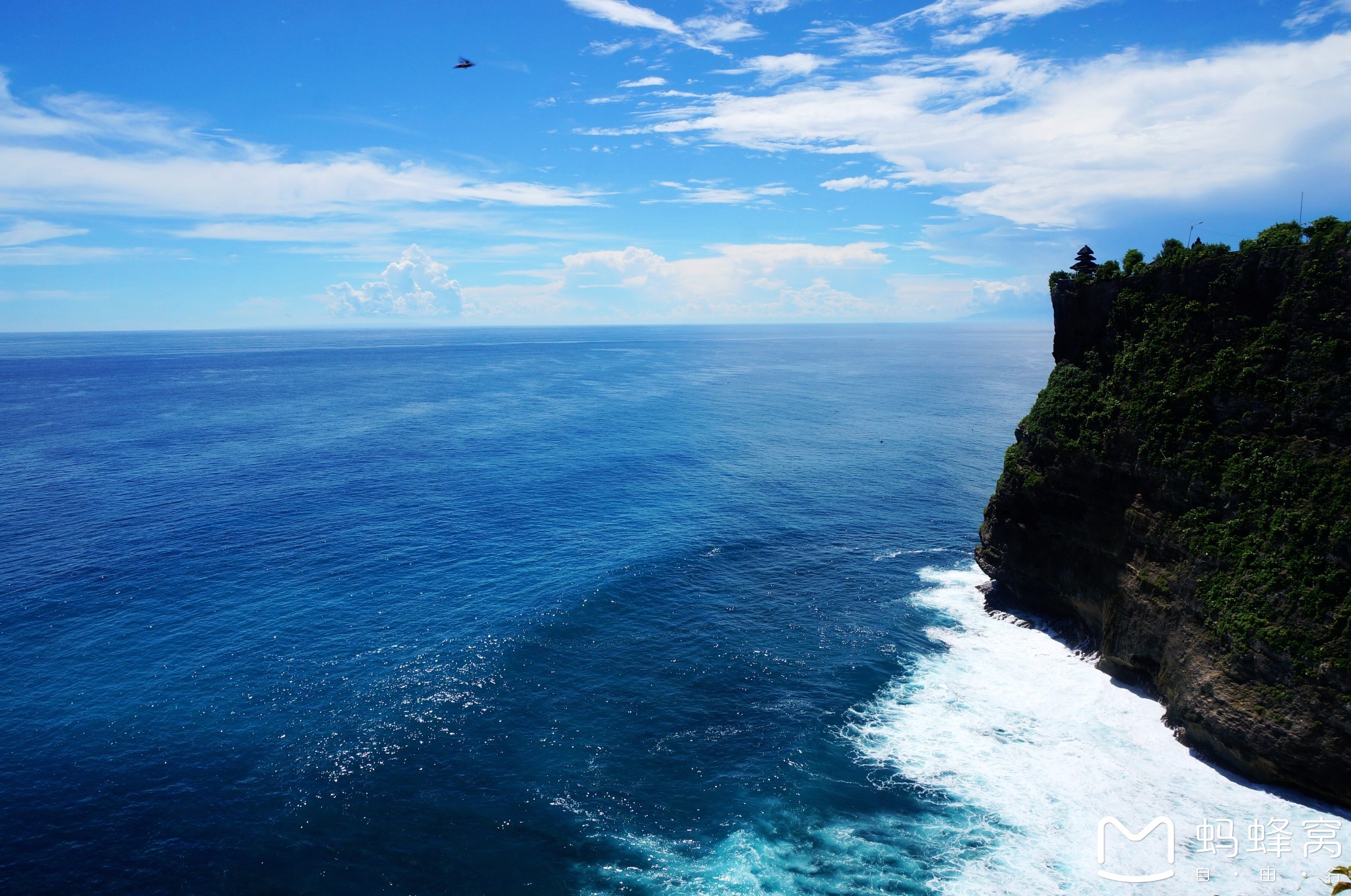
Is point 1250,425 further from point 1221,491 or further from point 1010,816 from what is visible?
point 1010,816

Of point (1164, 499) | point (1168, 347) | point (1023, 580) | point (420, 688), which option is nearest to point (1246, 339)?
point (1168, 347)

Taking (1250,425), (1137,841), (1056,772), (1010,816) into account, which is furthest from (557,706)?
(1250,425)

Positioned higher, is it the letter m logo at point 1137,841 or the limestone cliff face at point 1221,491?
the limestone cliff face at point 1221,491

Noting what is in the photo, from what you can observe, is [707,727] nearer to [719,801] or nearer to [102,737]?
[719,801]

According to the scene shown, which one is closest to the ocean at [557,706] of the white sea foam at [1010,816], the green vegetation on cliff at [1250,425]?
the white sea foam at [1010,816]

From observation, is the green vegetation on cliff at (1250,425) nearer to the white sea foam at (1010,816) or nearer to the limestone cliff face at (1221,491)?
the limestone cliff face at (1221,491)
